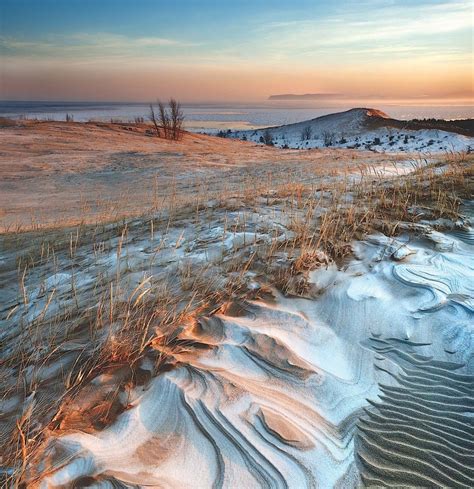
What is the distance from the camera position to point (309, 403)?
81.5 inches

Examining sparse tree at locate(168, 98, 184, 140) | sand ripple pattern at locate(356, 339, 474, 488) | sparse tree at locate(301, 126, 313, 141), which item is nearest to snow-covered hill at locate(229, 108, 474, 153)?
sparse tree at locate(301, 126, 313, 141)

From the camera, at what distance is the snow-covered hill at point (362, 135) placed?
2462cm

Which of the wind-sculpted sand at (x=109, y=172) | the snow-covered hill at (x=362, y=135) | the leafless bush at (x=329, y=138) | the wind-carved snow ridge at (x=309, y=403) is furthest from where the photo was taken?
the leafless bush at (x=329, y=138)

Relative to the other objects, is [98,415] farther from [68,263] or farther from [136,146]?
[136,146]

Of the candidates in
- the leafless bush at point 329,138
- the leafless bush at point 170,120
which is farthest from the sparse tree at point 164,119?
the leafless bush at point 329,138

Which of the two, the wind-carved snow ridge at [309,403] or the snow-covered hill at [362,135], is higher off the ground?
the wind-carved snow ridge at [309,403]

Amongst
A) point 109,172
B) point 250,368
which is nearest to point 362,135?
point 109,172

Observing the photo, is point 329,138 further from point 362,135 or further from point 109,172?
point 109,172

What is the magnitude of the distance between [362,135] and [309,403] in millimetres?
32975

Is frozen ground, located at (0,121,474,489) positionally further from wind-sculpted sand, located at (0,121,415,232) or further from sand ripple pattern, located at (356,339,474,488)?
wind-sculpted sand, located at (0,121,415,232)

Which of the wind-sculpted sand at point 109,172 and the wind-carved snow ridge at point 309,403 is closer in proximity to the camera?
the wind-carved snow ridge at point 309,403

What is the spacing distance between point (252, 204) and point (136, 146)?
53.9ft

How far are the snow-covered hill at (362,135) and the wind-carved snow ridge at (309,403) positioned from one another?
65.6 ft

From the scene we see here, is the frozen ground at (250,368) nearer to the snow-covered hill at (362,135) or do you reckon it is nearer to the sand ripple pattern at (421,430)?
the sand ripple pattern at (421,430)
